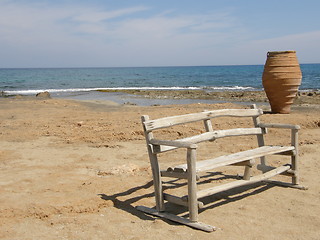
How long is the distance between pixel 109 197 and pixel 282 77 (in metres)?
7.88

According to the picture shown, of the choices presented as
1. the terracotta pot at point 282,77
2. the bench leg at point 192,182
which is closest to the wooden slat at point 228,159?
the bench leg at point 192,182

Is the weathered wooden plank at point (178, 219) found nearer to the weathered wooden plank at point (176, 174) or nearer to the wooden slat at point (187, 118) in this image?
the weathered wooden plank at point (176, 174)

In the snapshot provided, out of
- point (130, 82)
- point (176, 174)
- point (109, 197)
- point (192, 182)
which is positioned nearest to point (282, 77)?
point (109, 197)


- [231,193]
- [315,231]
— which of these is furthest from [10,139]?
[315,231]

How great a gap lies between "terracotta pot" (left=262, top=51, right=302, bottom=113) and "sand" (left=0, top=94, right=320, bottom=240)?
3319 millimetres

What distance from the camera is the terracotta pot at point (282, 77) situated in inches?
436

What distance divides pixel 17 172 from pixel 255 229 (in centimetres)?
353

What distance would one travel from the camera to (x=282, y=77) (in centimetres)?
1110

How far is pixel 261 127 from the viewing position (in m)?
5.52

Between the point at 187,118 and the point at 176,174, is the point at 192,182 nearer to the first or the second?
the point at 176,174

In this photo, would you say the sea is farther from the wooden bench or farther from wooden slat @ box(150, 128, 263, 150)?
the wooden bench

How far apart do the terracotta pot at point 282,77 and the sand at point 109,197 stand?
332 centimetres

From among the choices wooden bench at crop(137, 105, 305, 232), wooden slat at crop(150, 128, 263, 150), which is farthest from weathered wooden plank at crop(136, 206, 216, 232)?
wooden slat at crop(150, 128, 263, 150)

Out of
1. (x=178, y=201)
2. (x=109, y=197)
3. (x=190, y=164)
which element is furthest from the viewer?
(x=109, y=197)
